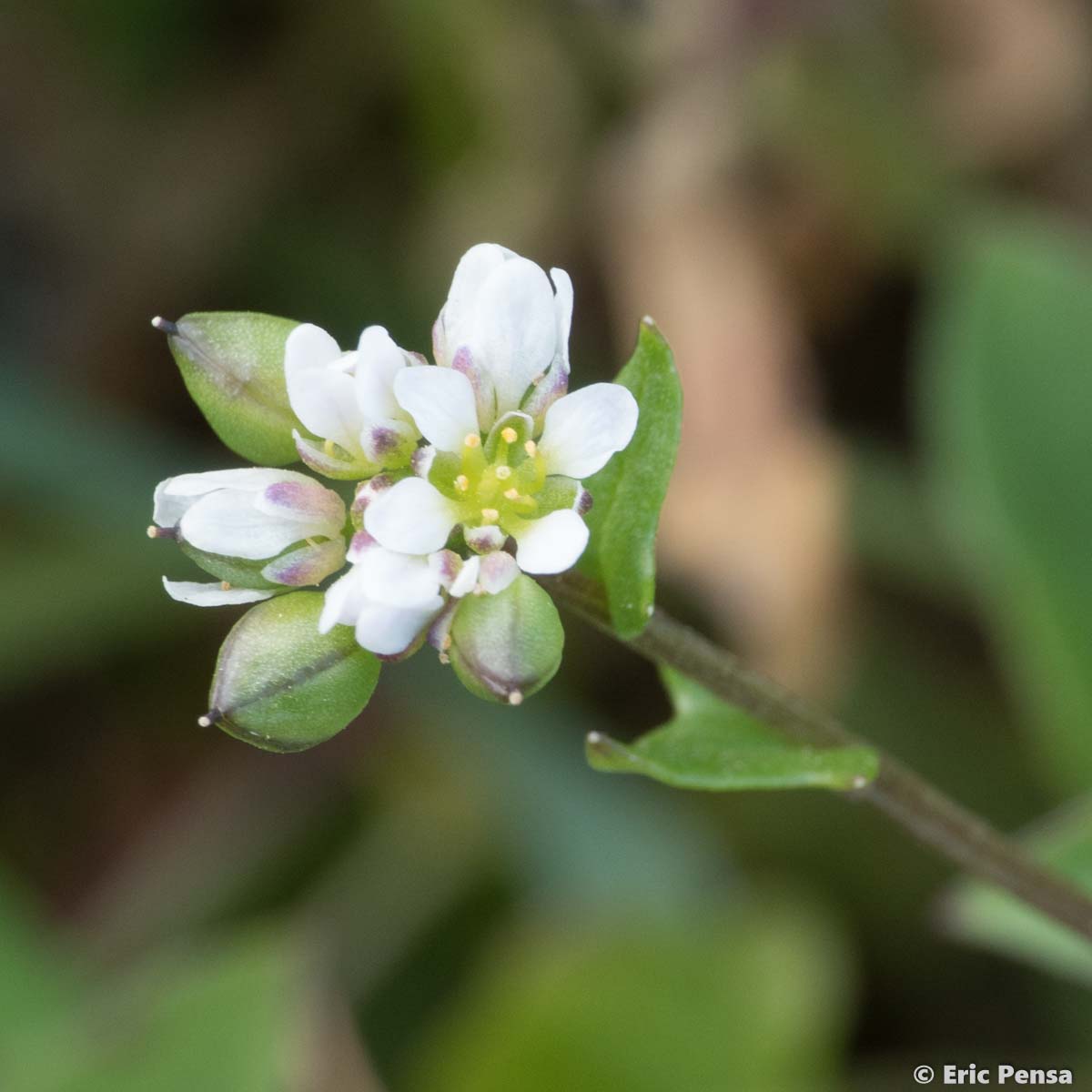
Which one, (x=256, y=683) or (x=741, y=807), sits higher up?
(x=256, y=683)

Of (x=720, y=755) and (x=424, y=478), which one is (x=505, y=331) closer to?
(x=424, y=478)

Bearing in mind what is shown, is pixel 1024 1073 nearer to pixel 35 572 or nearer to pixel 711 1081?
pixel 711 1081

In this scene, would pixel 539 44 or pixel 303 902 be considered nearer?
pixel 303 902

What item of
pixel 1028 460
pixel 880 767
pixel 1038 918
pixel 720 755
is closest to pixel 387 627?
pixel 720 755

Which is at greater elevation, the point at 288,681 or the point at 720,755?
the point at 288,681

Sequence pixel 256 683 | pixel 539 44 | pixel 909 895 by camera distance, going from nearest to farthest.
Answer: pixel 256 683, pixel 909 895, pixel 539 44

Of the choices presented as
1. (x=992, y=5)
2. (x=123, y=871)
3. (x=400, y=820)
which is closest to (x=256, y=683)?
(x=400, y=820)

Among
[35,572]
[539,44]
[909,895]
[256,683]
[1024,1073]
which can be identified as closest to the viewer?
[256,683]
